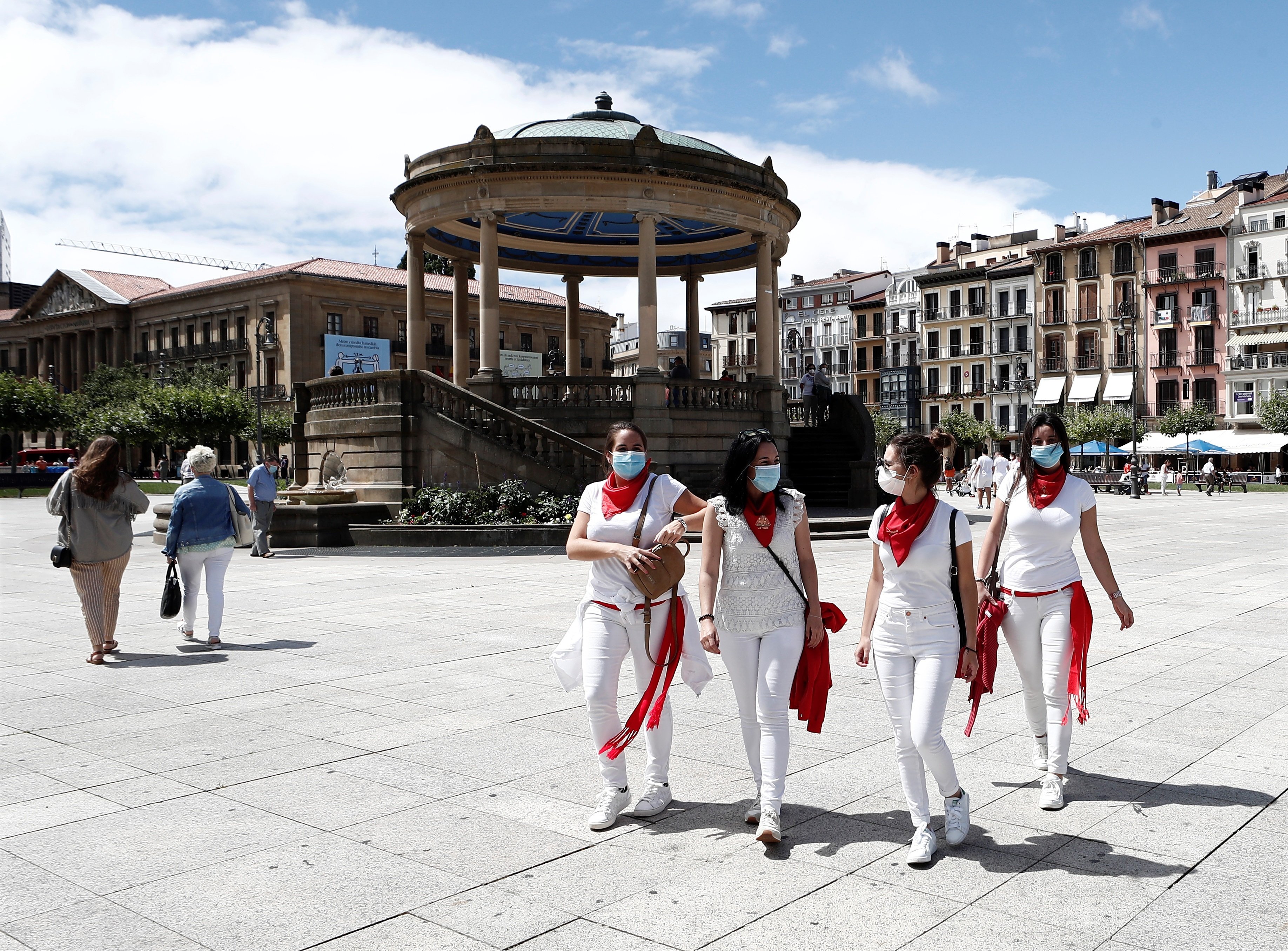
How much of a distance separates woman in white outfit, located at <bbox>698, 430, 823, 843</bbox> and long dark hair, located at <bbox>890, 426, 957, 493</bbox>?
18.1 inches

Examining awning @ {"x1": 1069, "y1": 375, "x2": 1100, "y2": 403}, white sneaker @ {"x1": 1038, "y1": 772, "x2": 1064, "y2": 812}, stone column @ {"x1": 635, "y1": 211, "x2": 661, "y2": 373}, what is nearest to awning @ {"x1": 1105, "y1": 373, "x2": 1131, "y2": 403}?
awning @ {"x1": 1069, "y1": 375, "x2": 1100, "y2": 403}

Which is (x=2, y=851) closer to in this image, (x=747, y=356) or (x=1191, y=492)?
(x=1191, y=492)

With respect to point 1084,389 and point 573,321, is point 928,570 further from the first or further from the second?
point 1084,389

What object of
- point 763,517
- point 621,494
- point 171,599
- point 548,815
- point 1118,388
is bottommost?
point 548,815

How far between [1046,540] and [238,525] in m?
7.03

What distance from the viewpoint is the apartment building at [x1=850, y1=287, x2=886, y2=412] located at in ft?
308

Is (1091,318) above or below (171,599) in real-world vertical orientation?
above

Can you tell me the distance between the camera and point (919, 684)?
4.59 meters

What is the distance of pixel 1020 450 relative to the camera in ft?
18.4

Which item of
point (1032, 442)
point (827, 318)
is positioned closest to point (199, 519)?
point (1032, 442)

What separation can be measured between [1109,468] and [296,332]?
52.8 m

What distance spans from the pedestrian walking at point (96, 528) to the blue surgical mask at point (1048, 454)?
696 cm

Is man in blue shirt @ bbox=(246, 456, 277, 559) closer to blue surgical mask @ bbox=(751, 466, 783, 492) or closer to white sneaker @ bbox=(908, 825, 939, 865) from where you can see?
blue surgical mask @ bbox=(751, 466, 783, 492)

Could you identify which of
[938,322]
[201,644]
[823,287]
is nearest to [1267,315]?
[938,322]
